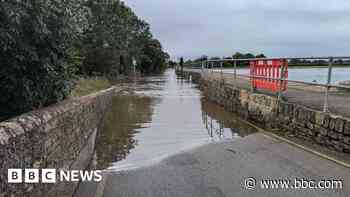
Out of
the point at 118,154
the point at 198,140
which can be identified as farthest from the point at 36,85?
the point at 198,140

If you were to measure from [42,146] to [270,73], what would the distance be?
864 cm

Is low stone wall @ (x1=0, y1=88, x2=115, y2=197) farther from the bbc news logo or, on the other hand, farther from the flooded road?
the flooded road

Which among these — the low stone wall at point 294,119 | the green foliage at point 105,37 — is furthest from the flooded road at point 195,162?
the green foliage at point 105,37

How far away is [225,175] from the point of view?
5859 millimetres

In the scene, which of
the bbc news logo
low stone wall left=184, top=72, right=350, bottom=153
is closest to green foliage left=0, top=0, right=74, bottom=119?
the bbc news logo

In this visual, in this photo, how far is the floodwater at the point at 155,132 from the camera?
7.90 meters

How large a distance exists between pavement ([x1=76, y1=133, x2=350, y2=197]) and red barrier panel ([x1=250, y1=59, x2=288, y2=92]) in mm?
2653

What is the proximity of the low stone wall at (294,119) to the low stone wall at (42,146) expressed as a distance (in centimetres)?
466

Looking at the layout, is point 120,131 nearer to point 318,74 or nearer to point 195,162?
point 195,162

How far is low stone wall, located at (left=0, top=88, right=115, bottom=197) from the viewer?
315cm

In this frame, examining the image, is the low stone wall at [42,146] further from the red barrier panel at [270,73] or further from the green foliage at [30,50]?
the red barrier panel at [270,73]

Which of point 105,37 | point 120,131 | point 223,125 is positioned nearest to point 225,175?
point 120,131

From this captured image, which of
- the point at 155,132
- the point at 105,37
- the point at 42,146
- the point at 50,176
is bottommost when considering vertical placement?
the point at 155,132

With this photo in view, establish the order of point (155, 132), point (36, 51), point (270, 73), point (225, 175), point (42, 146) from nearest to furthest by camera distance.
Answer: point (42, 146) → point (225, 175) → point (36, 51) → point (155, 132) → point (270, 73)
